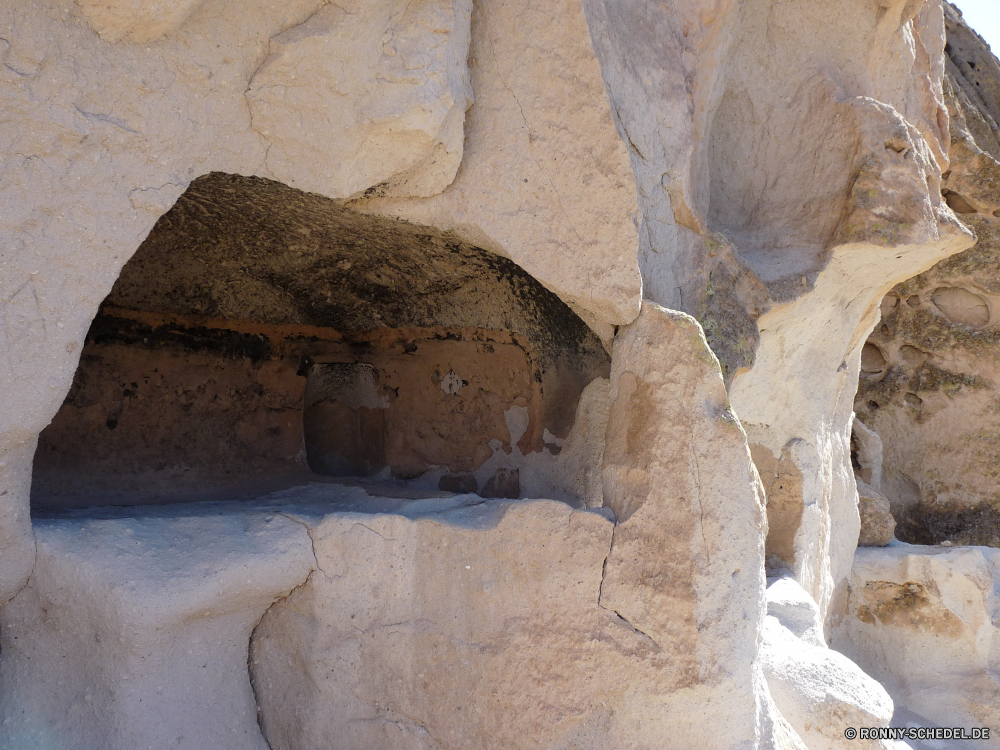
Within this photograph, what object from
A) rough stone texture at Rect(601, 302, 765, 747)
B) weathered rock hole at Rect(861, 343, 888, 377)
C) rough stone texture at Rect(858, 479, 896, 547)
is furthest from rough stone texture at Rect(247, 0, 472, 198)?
weathered rock hole at Rect(861, 343, 888, 377)

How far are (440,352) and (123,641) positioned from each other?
5.83ft

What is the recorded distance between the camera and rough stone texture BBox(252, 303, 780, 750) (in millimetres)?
1812

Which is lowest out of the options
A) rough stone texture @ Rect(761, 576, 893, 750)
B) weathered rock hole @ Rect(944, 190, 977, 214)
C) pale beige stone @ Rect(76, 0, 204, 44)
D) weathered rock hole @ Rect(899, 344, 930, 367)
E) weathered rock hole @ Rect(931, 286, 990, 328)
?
rough stone texture @ Rect(761, 576, 893, 750)

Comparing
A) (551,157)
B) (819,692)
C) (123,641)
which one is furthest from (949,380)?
(123,641)

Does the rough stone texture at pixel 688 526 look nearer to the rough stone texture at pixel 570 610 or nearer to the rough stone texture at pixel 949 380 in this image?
the rough stone texture at pixel 570 610

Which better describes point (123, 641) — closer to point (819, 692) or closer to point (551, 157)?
point (551, 157)

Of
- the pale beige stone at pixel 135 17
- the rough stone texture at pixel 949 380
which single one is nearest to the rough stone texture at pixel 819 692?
the pale beige stone at pixel 135 17

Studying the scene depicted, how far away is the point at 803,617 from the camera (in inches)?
109

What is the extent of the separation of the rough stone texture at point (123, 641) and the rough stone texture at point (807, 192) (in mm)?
1815

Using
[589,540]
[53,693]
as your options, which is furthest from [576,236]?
[53,693]

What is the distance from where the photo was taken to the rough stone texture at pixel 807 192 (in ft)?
9.08

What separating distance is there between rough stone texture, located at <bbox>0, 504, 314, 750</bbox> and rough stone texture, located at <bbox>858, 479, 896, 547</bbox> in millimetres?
3417

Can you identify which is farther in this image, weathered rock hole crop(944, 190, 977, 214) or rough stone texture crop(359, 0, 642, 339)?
weathered rock hole crop(944, 190, 977, 214)

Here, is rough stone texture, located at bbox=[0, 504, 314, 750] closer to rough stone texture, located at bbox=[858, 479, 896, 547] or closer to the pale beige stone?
the pale beige stone
